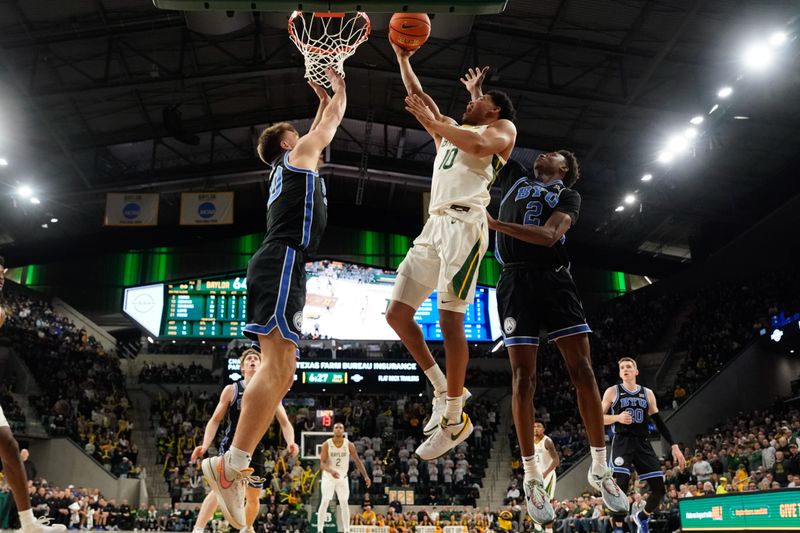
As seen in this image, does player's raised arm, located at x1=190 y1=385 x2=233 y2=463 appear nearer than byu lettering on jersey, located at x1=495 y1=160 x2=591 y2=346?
No

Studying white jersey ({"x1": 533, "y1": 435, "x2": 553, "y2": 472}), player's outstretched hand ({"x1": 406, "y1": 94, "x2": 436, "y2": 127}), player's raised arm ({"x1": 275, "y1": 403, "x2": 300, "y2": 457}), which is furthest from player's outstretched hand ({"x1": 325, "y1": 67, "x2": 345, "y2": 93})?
white jersey ({"x1": 533, "y1": 435, "x2": 553, "y2": 472})

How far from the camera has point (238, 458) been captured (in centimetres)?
474

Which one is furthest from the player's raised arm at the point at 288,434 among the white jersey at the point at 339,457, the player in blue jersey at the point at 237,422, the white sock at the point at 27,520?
the white jersey at the point at 339,457

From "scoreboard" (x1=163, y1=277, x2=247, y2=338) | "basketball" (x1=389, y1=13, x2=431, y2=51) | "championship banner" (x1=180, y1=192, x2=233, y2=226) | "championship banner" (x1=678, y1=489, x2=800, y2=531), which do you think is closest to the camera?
"basketball" (x1=389, y1=13, x2=431, y2=51)

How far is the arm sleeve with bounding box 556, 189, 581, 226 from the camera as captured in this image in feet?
19.6

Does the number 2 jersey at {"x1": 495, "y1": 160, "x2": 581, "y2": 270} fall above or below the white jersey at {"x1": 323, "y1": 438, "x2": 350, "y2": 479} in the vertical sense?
above

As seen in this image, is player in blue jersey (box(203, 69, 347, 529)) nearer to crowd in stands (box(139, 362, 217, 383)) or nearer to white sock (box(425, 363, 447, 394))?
white sock (box(425, 363, 447, 394))

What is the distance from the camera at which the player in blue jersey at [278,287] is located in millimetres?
4832

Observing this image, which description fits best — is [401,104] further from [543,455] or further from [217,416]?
[217,416]

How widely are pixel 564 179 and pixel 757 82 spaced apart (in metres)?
14.2

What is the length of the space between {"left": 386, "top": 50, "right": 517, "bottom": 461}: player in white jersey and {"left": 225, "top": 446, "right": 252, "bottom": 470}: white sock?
4.00 feet

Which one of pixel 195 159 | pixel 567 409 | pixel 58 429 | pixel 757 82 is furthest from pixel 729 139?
pixel 58 429

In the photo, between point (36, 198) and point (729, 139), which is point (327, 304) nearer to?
point (36, 198)

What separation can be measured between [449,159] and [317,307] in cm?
2112
